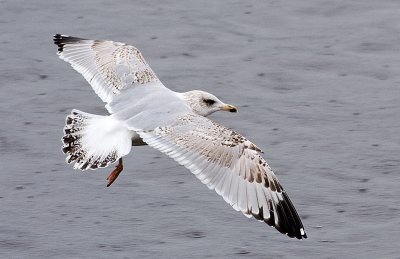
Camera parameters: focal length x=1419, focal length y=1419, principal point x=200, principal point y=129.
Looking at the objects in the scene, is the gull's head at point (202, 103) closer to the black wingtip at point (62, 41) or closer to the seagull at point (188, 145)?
the seagull at point (188, 145)

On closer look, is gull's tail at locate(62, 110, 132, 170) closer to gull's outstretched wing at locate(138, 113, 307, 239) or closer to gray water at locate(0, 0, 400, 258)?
gull's outstretched wing at locate(138, 113, 307, 239)

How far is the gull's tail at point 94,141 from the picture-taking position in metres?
9.71

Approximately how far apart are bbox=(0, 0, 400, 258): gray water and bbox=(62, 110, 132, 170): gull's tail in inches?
38.1

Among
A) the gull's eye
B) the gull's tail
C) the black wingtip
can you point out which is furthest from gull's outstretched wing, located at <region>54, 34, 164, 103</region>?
the gull's tail

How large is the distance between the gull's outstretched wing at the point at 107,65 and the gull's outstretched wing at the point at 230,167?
1040 millimetres

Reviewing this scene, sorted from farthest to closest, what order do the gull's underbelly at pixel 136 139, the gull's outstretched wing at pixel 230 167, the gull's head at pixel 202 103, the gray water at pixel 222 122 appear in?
the gray water at pixel 222 122, the gull's head at pixel 202 103, the gull's underbelly at pixel 136 139, the gull's outstretched wing at pixel 230 167

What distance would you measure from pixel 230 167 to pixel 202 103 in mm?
1079

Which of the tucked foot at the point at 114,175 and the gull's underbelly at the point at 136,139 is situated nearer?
the gull's underbelly at the point at 136,139

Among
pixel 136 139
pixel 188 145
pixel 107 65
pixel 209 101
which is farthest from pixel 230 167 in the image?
pixel 107 65

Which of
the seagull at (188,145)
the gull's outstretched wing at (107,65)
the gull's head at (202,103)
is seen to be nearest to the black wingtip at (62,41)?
the gull's outstretched wing at (107,65)

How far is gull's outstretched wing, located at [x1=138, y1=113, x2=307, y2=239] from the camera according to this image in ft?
31.0

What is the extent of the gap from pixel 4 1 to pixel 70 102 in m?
2.97

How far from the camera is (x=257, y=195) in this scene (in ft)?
31.3

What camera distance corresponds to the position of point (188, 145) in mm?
9711
